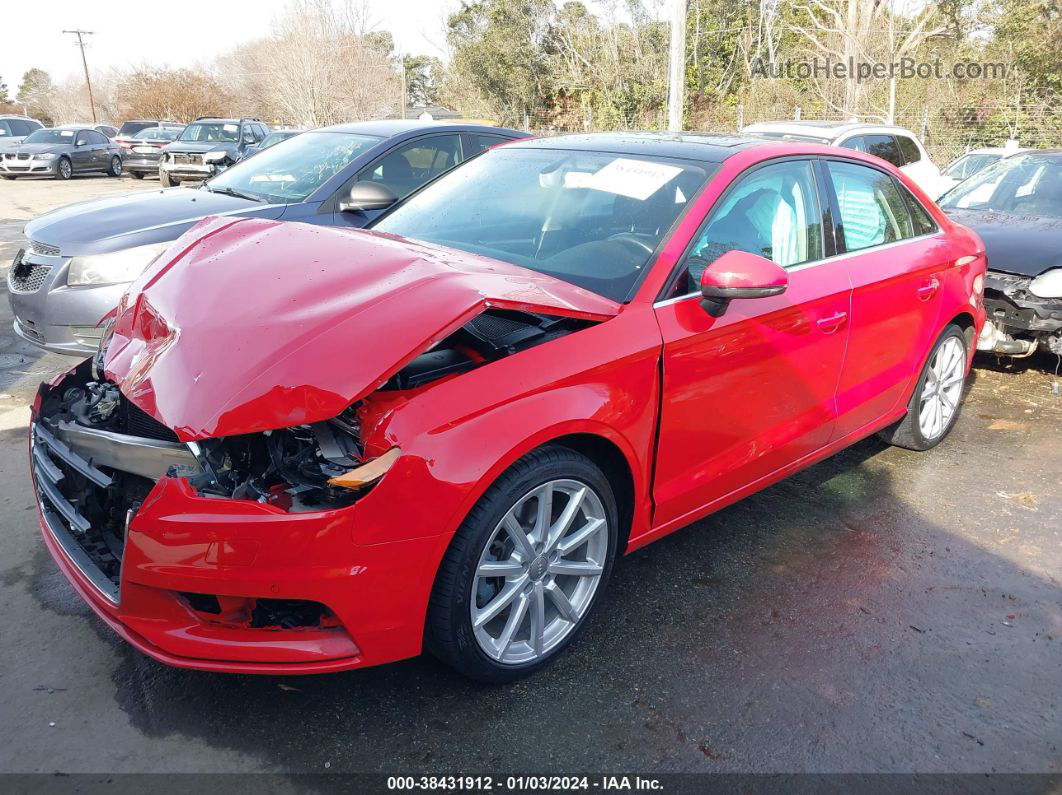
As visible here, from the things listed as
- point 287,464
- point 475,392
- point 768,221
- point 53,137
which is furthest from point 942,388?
point 53,137

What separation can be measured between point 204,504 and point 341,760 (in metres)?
0.82

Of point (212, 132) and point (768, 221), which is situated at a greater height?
point (212, 132)

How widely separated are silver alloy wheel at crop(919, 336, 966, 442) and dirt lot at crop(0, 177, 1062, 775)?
0.81 meters

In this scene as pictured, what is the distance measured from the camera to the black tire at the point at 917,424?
4383mm

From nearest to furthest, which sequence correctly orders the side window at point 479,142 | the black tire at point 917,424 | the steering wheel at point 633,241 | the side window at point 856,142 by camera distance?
the steering wheel at point 633,241, the black tire at point 917,424, the side window at point 479,142, the side window at point 856,142

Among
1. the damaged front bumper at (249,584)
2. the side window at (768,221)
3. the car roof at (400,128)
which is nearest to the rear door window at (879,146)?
the car roof at (400,128)

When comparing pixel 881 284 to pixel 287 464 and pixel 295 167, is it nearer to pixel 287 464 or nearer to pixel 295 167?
pixel 287 464

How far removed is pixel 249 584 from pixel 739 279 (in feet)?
5.82

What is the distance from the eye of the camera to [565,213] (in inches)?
129

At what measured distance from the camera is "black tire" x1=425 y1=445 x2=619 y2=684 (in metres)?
2.35

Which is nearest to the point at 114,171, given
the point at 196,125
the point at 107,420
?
the point at 196,125

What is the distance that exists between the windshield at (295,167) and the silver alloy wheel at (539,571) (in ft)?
12.7

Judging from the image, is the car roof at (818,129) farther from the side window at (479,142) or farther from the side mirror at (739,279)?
the side mirror at (739,279)

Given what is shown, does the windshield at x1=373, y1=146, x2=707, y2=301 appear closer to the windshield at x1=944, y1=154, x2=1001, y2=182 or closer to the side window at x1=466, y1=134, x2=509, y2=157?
the side window at x1=466, y1=134, x2=509, y2=157
